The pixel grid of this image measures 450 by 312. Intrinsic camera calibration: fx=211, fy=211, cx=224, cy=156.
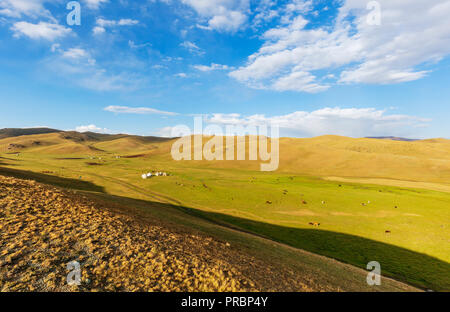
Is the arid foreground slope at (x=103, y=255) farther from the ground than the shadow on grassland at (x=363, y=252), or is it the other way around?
the arid foreground slope at (x=103, y=255)

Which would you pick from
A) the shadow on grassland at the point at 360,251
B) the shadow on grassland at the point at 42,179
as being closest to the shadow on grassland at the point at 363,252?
the shadow on grassland at the point at 360,251

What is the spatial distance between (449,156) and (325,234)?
137774 millimetres

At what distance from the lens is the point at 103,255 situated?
9703mm

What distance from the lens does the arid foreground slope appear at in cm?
802

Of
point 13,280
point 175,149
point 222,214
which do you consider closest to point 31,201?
point 13,280

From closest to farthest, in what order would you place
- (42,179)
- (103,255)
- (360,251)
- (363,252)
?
(103,255) < (363,252) < (360,251) < (42,179)

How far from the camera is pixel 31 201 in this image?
13.7m

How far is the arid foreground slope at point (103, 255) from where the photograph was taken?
8023 millimetres

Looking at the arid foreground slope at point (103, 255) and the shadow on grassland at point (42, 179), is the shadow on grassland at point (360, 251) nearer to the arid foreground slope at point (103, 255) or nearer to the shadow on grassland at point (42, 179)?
the arid foreground slope at point (103, 255)

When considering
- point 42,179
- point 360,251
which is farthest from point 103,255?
point 42,179

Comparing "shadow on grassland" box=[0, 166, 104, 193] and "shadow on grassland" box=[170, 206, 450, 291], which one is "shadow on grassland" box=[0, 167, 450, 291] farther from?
"shadow on grassland" box=[0, 166, 104, 193]

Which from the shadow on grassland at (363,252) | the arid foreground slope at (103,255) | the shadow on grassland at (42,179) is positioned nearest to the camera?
the arid foreground slope at (103,255)

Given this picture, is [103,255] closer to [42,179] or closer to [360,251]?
[360,251]
